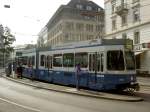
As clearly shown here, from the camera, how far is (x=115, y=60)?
21.2 meters

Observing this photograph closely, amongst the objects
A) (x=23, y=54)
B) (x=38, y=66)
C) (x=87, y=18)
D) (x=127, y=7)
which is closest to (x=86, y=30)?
(x=87, y=18)

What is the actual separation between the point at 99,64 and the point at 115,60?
1026 mm

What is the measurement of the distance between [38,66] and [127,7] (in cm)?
2156

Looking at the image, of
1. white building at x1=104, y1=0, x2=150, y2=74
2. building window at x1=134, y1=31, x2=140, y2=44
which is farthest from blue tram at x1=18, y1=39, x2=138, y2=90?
building window at x1=134, y1=31, x2=140, y2=44

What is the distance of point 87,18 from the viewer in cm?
9894

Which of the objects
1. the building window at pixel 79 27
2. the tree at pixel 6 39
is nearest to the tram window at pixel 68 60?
the tree at pixel 6 39

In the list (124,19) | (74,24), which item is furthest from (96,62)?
(74,24)

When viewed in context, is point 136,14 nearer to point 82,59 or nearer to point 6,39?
point 82,59

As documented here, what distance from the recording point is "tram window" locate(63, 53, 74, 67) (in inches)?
996

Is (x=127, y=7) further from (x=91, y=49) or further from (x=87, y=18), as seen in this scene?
(x=87, y=18)

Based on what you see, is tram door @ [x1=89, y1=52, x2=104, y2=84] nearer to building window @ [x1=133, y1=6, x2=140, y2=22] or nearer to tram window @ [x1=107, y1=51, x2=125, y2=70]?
tram window @ [x1=107, y1=51, x2=125, y2=70]

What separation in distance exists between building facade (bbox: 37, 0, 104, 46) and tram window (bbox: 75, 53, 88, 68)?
216ft

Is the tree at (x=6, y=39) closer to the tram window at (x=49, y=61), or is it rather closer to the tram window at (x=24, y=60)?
the tram window at (x=24, y=60)

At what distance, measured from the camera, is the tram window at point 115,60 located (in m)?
21.1
